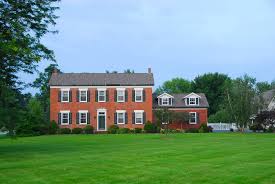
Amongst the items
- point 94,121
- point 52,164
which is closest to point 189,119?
point 94,121

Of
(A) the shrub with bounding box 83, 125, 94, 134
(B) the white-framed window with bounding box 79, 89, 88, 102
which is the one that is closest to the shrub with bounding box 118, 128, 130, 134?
(A) the shrub with bounding box 83, 125, 94, 134

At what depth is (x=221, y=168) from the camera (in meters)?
15.1

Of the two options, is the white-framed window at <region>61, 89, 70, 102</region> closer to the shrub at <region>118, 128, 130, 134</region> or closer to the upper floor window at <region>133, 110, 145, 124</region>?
the shrub at <region>118, 128, 130, 134</region>

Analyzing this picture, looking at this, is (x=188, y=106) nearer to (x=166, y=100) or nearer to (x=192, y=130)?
(x=166, y=100)

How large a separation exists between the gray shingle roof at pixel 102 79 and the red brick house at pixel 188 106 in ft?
15.8

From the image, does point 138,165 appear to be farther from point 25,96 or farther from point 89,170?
point 25,96

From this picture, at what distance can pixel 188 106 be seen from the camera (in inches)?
2498

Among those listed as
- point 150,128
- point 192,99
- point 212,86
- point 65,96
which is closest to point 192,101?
point 192,99

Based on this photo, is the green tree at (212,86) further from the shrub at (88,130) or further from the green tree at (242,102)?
the shrub at (88,130)

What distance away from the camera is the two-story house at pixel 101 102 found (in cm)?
5962

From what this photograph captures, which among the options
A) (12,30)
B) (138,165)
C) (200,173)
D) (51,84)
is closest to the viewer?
(200,173)

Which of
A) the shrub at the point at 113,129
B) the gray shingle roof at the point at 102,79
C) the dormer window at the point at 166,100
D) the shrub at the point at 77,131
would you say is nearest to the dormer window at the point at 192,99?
the dormer window at the point at 166,100

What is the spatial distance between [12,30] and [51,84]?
3715 centimetres

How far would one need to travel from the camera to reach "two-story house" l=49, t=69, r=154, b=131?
2347 inches
